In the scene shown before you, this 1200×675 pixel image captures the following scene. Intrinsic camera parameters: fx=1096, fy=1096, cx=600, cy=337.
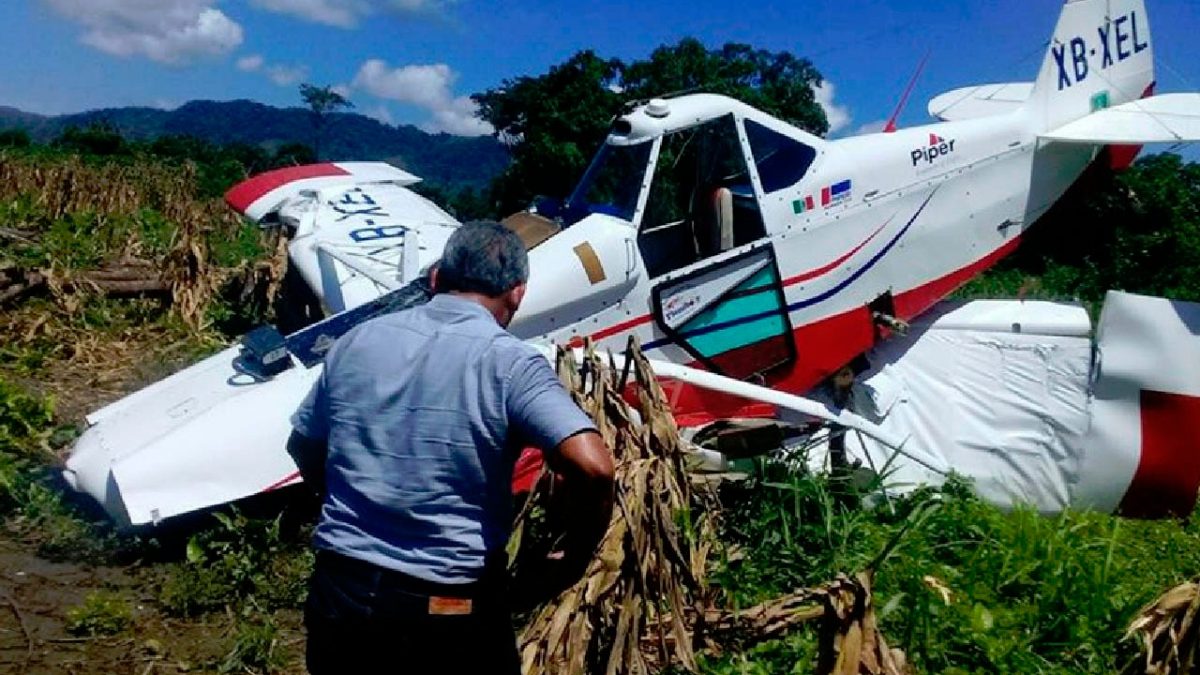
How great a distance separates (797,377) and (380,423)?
17.6 ft

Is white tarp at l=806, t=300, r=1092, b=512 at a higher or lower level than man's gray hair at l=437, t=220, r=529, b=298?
lower

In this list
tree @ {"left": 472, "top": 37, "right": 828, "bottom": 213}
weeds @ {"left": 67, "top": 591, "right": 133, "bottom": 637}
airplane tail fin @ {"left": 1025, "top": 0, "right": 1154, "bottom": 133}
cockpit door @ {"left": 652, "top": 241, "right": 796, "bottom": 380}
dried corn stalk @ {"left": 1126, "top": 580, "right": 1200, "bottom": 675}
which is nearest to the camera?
dried corn stalk @ {"left": 1126, "top": 580, "right": 1200, "bottom": 675}

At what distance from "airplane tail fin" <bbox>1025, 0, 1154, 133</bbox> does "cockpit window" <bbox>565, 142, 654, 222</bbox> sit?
3.84m

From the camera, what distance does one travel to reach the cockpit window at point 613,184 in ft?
22.8

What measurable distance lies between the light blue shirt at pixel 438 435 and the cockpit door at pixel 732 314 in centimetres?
426

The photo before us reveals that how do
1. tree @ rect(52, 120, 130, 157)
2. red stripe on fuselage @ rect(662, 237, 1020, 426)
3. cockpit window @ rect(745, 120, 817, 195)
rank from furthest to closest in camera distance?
tree @ rect(52, 120, 130, 157), cockpit window @ rect(745, 120, 817, 195), red stripe on fuselage @ rect(662, 237, 1020, 426)

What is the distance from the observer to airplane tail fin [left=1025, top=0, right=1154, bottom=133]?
9.08 metres

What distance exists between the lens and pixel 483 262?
2725 millimetres

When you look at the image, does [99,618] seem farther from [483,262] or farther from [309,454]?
[483,262]

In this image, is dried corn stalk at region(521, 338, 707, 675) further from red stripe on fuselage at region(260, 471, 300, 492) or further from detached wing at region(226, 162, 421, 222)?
detached wing at region(226, 162, 421, 222)

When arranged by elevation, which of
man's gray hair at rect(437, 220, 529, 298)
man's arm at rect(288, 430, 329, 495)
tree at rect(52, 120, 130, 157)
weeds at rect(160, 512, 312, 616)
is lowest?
weeds at rect(160, 512, 312, 616)

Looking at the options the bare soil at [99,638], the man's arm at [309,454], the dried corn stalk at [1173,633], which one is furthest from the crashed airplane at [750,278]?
the dried corn stalk at [1173,633]

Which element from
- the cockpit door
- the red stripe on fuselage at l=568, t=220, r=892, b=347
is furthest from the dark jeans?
the cockpit door

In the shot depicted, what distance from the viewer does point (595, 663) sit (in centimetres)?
360
